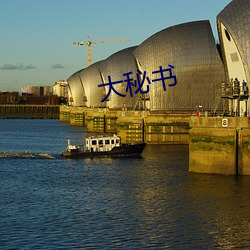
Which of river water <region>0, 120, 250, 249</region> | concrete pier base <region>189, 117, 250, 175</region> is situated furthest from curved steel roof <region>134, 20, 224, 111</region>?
concrete pier base <region>189, 117, 250, 175</region>

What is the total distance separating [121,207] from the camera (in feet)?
126

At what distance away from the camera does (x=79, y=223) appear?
112 feet

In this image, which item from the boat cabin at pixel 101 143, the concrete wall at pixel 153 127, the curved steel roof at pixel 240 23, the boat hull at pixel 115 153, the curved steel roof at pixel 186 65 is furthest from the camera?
the curved steel roof at pixel 186 65

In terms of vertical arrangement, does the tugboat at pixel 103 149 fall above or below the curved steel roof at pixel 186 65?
below

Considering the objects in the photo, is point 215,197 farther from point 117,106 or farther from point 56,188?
point 117,106

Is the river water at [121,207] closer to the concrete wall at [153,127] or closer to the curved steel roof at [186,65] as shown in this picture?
the concrete wall at [153,127]

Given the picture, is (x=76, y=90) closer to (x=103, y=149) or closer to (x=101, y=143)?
(x=101, y=143)

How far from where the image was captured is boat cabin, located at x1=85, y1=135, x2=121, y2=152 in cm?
6569

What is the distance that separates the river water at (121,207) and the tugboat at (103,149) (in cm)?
638

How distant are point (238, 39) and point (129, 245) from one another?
31.8 meters

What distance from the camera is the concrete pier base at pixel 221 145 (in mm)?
47156

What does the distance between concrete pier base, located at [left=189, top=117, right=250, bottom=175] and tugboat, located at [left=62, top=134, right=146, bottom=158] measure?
16731 mm

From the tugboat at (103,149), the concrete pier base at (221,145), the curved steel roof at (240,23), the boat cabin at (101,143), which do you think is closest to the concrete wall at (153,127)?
the tugboat at (103,149)

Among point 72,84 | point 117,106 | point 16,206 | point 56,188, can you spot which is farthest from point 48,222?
point 72,84
